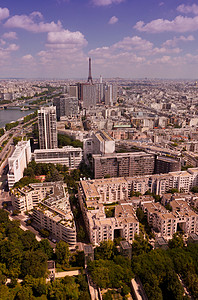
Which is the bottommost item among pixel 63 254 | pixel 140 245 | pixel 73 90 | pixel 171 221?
pixel 63 254

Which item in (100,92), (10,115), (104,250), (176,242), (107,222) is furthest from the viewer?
(100,92)

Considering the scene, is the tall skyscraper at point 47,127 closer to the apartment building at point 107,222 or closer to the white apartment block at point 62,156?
the white apartment block at point 62,156

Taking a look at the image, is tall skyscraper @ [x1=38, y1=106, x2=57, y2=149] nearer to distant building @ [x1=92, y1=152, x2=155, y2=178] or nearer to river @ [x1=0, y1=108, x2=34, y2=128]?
distant building @ [x1=92, y1=152, x2=155, y2=178]

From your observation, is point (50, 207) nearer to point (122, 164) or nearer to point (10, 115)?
point (122, 164)

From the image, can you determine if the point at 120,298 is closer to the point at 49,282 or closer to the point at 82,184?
A: the point at 49,282

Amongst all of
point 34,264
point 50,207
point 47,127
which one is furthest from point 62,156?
point 34,264

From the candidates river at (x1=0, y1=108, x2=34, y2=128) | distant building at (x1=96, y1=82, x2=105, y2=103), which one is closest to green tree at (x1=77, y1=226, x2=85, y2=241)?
river at (x1=0, y1=108, x2=34, y2=128)

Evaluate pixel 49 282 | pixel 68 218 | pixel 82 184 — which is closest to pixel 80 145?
pixel 82 184
